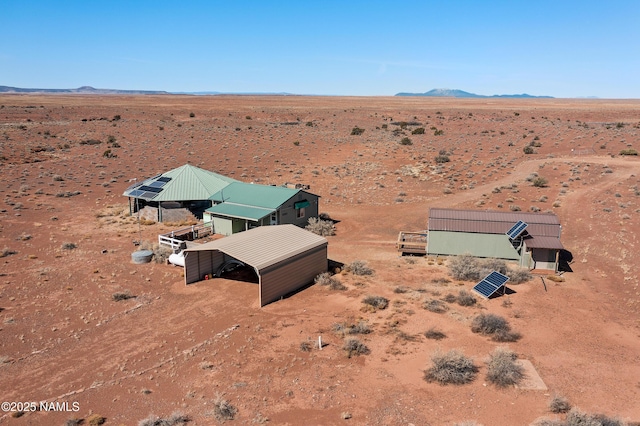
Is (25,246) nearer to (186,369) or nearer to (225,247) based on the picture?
(225,247)

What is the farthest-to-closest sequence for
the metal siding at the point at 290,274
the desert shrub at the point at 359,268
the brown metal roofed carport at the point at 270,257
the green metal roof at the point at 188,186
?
the green metal roof at the point at 188,186, the desert shrub at the point at 359,268, the brown metal roofed carport at the point at 270,257, the metal siding at the point at 290,274

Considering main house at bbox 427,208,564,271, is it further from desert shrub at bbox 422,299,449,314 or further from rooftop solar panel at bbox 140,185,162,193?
rooftop solar panel at bbox 140,185,162,193

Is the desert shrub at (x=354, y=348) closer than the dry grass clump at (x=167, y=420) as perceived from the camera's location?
No

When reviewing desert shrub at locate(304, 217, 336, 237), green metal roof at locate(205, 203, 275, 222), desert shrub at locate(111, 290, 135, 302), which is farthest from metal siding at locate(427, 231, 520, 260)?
desert shrub at locate(111, 290, 135, 302)

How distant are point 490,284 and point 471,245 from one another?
5.44 meters

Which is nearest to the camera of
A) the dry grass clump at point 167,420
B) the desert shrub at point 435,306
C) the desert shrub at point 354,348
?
the dry grass clump at point 167,420

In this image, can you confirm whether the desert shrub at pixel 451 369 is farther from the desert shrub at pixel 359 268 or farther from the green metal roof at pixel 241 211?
the green metal roof at pixel 241 211

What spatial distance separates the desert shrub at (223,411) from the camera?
499 inches

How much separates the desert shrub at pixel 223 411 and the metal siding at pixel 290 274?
711 centimetres

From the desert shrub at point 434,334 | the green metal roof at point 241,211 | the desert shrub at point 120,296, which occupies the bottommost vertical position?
the desert shrub at point 120,296

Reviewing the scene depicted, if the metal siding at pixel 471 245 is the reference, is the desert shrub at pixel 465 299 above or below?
below

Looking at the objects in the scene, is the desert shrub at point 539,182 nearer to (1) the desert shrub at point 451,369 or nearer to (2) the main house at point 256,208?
(2) the main house at point 256,208

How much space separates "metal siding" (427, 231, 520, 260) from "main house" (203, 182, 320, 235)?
991 cm

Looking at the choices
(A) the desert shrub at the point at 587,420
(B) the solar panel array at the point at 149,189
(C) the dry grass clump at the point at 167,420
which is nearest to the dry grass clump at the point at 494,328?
(A) the desert shrub at the point at 587,420
